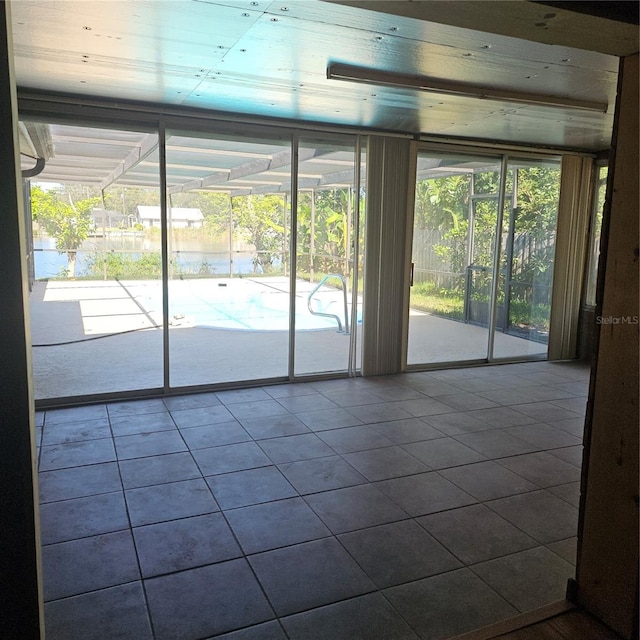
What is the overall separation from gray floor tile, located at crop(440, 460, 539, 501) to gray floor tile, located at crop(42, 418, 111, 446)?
2386 millimetres

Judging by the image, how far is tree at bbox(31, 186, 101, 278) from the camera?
5590 millimetres

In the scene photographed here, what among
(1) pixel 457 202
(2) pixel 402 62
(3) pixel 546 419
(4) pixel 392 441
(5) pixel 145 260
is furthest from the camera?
(5) pixel 145 260

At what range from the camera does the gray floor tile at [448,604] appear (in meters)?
2.05

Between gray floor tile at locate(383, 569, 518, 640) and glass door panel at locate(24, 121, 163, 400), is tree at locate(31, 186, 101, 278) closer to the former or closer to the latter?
glass door panel at locate(24, 121, 163, 400)

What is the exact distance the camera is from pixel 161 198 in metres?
4.57

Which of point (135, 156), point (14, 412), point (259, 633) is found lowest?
point (259, 633)

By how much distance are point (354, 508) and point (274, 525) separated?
17.6 inches

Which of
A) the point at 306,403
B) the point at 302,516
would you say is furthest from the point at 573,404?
the point at 302,516

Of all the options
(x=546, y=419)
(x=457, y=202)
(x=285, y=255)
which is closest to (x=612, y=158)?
(x=546, y=419)

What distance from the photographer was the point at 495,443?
3.88 metres

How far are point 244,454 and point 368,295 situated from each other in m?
2.39

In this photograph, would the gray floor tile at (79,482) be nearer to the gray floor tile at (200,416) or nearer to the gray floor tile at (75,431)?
the gray floor tile at (75,431)

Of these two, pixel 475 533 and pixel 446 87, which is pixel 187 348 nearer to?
pixel 446 87

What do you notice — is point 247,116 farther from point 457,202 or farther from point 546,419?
point 546,419
